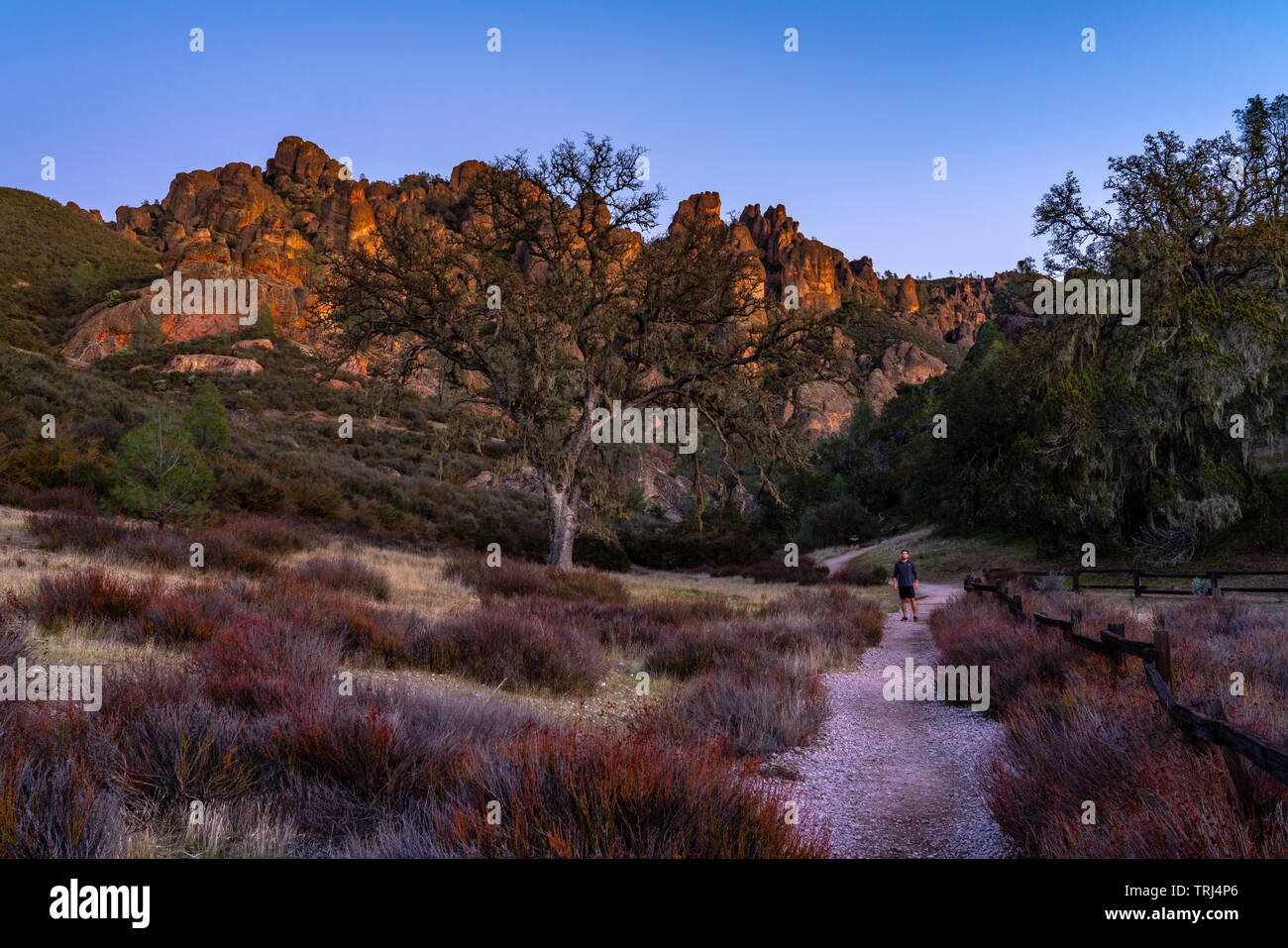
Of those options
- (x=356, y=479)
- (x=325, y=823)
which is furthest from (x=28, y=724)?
(x=356, y=479)

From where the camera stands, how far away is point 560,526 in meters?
19.1

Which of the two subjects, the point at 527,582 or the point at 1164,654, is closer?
the point at 1164,654

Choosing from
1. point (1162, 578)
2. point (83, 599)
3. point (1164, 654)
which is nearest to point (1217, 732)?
point (1164, 654)

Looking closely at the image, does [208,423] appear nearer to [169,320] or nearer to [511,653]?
[511,653]

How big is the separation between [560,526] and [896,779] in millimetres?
15028

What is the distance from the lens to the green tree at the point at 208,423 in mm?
20672

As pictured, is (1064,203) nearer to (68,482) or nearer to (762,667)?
(762,667)

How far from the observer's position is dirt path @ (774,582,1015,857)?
143 inches
